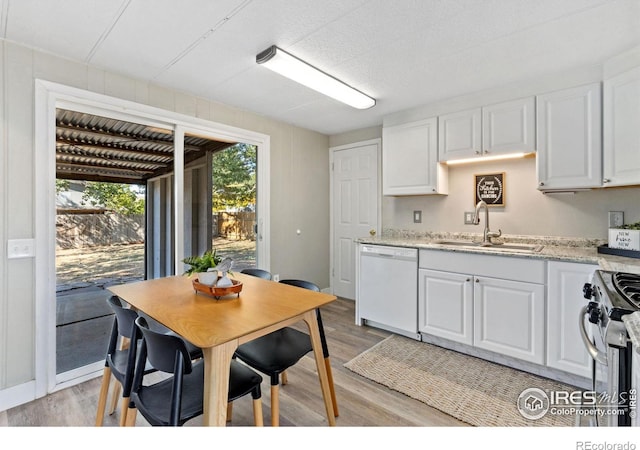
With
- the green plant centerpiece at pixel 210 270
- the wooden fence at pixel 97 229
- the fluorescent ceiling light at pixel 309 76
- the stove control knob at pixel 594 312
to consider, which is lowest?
the stove control knob at pixel 594 312

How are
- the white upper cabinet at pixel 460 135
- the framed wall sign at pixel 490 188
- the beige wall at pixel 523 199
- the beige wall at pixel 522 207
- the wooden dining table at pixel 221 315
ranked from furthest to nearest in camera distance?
1. the framed wall sign at pixel 490 188
2. the white upper cabinet at pixel 460 135
3. the beige wall at pixel 522 207
4. the beige wall at pixel 523 199
5. the wooden dining table at pixel 221 315

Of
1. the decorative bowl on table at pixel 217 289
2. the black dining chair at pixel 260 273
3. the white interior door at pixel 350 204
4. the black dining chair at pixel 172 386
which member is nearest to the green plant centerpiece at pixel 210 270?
the decorative bowl on table at pixel 217 289

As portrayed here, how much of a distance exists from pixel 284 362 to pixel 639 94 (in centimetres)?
284

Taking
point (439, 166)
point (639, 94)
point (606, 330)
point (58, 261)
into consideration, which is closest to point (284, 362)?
point (606, 330)

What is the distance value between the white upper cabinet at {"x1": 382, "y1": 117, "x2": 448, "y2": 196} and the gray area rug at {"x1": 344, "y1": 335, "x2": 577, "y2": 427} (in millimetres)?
1605

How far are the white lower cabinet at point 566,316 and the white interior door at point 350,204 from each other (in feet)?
6.68

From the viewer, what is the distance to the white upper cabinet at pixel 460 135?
283 cm

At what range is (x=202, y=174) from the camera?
304cm

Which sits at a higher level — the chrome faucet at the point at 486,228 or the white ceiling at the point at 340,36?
the white ceiling at the point at 340,36

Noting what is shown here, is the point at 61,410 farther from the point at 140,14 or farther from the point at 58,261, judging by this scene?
the point at 140,14

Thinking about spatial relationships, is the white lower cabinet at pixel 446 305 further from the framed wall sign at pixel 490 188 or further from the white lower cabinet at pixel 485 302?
the framed wall sign at pixel 490 188

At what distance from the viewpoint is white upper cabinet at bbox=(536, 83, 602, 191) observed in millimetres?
2273

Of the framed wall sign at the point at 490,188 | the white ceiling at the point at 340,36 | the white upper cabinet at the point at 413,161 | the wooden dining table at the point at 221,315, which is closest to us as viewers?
the wooden dining table at the point at 221,315

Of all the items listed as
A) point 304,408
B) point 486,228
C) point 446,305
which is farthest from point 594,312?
point 486,228
